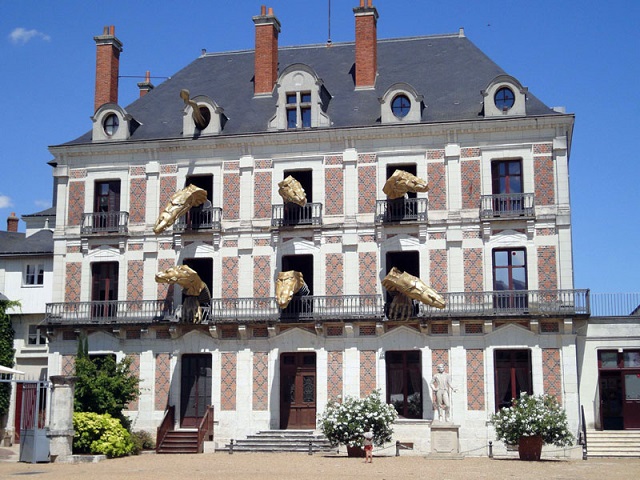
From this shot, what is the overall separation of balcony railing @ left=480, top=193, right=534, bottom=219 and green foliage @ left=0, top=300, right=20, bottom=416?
1780 centimetres

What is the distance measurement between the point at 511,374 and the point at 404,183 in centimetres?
658

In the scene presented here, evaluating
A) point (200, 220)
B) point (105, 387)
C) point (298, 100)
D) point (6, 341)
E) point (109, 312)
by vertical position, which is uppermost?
point (298, 100)

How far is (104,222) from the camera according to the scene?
3180cm

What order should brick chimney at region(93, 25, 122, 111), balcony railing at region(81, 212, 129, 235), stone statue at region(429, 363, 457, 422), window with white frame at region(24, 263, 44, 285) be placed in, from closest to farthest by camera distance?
stone statue at region(429, 363, 457, 422) → balcony railing at region(81, 212, 129, 235) → brick chimney at region(93, 25, 122, 111) → window with white frame at region(24, 263, 44, 285)

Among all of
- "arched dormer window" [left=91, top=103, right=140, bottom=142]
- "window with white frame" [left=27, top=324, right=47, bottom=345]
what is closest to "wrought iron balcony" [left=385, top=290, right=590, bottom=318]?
"arched dormer window" [left=91, top=103, right=140, bottom=142]

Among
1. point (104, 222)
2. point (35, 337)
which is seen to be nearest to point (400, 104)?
point (104, 222)

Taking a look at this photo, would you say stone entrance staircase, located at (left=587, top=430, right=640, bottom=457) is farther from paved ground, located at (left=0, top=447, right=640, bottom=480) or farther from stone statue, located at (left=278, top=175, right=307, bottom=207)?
stone statue, located at (left=278, top=175, right=307, bottom=207)

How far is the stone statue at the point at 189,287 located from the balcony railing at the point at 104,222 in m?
2.66

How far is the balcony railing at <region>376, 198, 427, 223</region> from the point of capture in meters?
29.6

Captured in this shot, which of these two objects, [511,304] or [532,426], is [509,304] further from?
[532,426]

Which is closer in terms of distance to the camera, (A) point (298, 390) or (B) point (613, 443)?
(B) point (613, 443)

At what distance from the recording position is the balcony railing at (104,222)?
1240 inches

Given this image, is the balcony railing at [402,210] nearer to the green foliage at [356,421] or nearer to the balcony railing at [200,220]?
the balcony railing at [200,220]

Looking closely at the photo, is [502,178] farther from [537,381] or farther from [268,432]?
[268,432]
